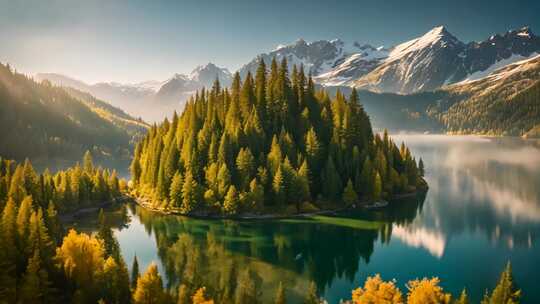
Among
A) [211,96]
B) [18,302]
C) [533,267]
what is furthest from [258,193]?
[18,302]

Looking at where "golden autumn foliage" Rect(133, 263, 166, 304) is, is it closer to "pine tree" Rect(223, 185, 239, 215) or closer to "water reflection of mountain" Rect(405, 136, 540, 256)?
"pine tree" Rect(223, 185, 239, 215)

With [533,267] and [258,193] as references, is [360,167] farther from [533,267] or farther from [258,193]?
[533,267]

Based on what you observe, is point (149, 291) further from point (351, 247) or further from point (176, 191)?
point (176, 191)

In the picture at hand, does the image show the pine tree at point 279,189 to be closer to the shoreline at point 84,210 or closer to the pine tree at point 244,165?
the pine tree at point 244,165

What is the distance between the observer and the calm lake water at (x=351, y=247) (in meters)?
76.7

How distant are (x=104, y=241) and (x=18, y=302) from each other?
66.0ft

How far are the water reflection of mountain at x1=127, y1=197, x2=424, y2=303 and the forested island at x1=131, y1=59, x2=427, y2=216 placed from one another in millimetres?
8901

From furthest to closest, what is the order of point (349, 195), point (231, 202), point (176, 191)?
point (349, 195)
point (176, 191)
point (231, 202)

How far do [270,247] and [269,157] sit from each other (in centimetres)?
4204

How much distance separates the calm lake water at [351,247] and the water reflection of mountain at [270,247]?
8.9 inches

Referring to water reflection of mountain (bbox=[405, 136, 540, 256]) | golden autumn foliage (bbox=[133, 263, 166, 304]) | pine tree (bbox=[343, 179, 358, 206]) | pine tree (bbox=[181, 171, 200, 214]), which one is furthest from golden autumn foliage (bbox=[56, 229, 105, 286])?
pine tree (bbox=[343, 179, 358, 206])

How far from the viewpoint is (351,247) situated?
9762 centimetres

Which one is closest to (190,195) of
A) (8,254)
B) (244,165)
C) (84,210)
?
(244,165)

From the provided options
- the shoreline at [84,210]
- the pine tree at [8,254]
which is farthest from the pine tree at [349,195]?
the pine tree at [8,254]
